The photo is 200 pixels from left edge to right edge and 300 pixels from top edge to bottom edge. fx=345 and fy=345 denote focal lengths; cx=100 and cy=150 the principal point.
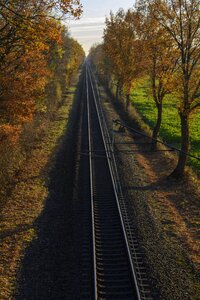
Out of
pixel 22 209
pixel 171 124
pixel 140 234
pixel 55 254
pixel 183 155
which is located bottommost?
pixel 55 254

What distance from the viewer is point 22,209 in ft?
53.5

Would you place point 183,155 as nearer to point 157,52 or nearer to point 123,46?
point 157,52

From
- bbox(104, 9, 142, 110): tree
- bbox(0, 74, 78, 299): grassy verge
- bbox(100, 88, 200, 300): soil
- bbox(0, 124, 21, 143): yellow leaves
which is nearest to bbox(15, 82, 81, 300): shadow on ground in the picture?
bbox(0, 74, 78, 299): grassy verge

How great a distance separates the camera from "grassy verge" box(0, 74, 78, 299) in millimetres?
11900

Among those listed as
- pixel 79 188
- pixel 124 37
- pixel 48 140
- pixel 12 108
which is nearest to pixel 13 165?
pixel 12 108

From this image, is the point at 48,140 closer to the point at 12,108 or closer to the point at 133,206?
the point at 12,108

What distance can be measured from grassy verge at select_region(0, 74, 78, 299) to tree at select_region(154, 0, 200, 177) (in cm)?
823

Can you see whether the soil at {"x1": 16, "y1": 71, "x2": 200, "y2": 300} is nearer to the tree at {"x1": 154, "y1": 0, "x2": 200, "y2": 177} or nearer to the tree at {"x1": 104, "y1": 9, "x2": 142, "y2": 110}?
the tree at {"x1": 154, "y1": 0, "x2": 200, "y2": 177}

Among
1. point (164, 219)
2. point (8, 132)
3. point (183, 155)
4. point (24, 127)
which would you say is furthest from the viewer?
point (24, 127)

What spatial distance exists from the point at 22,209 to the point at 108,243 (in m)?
5.09

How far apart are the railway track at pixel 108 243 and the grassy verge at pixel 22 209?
2307mm

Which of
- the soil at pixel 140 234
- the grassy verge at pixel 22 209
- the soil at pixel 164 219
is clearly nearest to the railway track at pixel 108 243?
the soil at pixel 140 234

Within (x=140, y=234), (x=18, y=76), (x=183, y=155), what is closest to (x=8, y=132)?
(x=18, y=76)

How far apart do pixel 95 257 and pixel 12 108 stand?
438 inches
